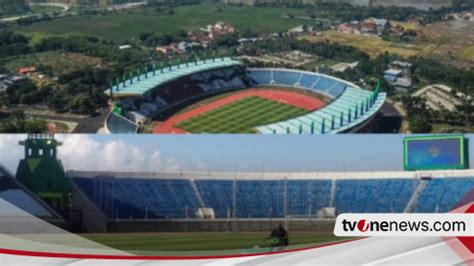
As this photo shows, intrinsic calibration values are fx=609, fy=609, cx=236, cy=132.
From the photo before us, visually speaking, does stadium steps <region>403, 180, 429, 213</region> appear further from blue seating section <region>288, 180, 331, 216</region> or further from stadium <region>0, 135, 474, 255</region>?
blue seating section <region>288, 180, 331, 216</region>

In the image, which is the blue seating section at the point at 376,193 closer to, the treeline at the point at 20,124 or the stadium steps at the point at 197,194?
the stadium steps at the point at 197,194

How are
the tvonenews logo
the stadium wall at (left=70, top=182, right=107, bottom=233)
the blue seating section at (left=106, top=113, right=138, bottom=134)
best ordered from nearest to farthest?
the blue seating section at (left=106, top=113, right=138, bottom=134), the tvonenews logo, the stadium wall at (left=70, top=182, right=107, bottom=233)

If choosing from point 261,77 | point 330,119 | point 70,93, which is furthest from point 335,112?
point 70,93

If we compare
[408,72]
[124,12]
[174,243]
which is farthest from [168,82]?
[408,72]

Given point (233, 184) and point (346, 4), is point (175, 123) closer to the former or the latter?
point (233, 184)

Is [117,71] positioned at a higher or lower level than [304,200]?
higher

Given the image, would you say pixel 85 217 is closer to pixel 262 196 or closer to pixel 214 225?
pixel 214 225

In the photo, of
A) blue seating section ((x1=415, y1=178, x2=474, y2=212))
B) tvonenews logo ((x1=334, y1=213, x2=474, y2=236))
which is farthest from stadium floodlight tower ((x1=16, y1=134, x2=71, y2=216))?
blue seating section ((x1=415, y1=178, x2=474, y2=212))
